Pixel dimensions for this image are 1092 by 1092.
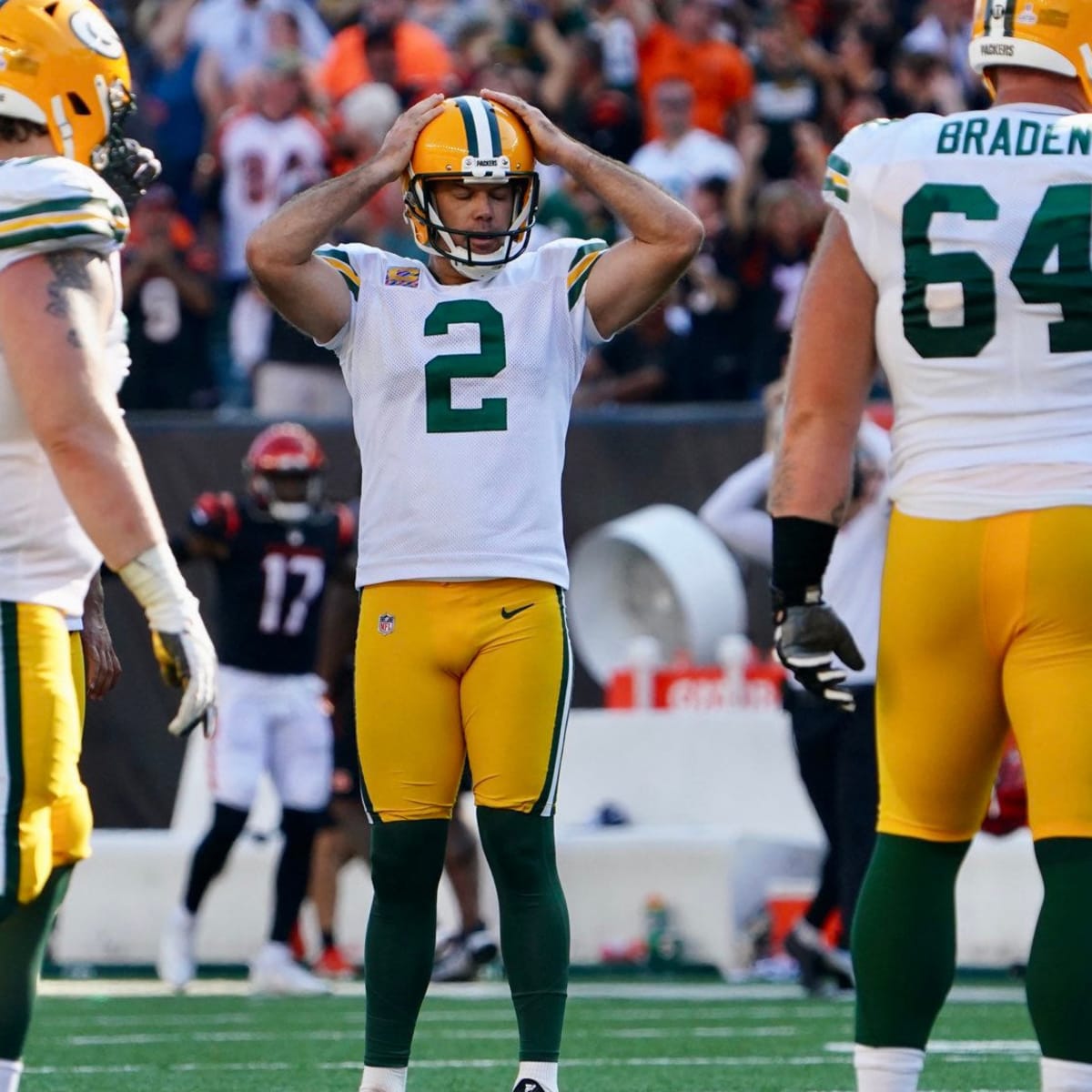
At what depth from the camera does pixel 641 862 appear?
29.9 ft

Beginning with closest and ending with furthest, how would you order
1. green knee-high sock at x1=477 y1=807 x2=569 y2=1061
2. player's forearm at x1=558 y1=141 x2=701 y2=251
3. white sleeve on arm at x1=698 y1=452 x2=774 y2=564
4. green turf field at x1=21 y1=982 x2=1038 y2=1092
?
green knee-high sock at x1=477 y1=807 x2=569 y2=1061 → player's forearm at x1=558 y1=141 x2=701 y2=251 → green turf field at x1=21 y1=982 x2=1038 y2=1092 → white sleeve on arm at x1=698 y1=452 x2=774 y2=564

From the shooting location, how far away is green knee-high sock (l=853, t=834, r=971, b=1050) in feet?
12.2

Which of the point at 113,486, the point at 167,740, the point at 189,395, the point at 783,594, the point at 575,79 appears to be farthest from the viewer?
the point at 575,79

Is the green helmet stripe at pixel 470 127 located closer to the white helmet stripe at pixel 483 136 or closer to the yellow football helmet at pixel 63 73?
the white helmet stripe at pixel 483 136

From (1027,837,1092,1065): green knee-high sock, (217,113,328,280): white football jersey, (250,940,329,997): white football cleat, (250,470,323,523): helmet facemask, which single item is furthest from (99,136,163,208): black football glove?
(217,113,328,280): white football jersey

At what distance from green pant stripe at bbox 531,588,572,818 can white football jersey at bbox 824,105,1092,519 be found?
1210 millimetres

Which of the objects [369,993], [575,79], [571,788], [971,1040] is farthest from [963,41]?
[369,993]

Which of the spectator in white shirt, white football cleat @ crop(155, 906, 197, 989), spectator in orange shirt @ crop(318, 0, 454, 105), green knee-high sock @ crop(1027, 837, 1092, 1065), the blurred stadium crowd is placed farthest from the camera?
spectator in orange shirt @ crop(318, 0, 454, 105)

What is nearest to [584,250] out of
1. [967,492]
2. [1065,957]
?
[967,492]

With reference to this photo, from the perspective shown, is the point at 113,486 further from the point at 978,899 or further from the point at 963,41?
the point at 963,41

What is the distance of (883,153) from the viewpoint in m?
3.77

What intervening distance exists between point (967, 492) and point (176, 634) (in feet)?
3.83

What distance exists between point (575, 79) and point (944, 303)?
9832mm

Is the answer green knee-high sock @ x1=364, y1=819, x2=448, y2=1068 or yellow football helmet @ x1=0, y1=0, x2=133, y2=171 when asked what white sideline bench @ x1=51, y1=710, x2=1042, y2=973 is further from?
yellow football helmet @ x1=0, y1=0, x2=133, y2=171
